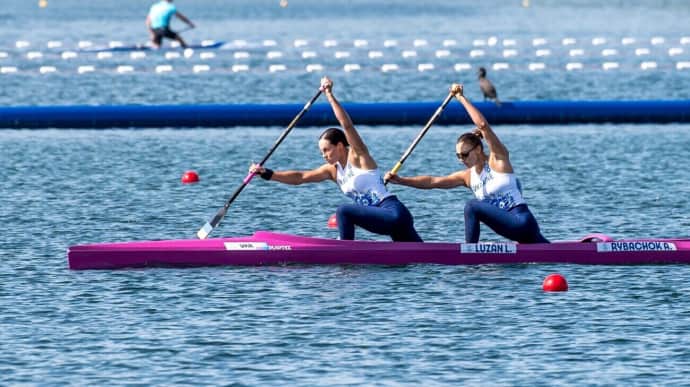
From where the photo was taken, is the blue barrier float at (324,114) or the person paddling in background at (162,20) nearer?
the blue barrier float at (324,114)

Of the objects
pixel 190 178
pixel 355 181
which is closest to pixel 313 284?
pixel 355 181

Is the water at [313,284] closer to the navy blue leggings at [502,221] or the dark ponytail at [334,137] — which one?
the navy blue leggings at [502,221]

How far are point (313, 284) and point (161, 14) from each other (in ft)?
106

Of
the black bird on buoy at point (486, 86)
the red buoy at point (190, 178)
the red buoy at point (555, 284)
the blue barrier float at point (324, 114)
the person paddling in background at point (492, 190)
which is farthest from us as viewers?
the blue barrier float at point (324, 114)

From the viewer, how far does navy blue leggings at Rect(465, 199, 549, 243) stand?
17.2 meters

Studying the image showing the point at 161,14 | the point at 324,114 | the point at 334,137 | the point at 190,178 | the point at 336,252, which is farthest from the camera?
the point at 161,14

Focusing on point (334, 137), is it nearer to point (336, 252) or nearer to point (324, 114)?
point (336, 252)

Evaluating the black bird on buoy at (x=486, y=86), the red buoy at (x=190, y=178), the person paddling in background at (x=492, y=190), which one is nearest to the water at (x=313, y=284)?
the red buoy at (x=190, y=178)

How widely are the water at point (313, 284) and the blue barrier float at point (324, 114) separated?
30cm

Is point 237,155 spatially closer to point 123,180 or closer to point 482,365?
point 123,180

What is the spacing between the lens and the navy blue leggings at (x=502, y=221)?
17203 mm

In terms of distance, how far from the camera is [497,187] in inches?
680

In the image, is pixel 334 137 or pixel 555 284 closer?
pixel 555 284

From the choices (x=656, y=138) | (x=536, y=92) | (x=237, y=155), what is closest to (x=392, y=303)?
(x=237, y=155)
